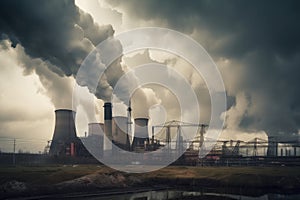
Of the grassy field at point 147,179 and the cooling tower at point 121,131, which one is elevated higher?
the cooling tower at point 121,131

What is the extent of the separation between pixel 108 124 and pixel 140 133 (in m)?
15.7

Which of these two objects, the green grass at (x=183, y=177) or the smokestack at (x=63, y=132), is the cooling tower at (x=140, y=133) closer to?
the smokestack at (x=63, y=132)

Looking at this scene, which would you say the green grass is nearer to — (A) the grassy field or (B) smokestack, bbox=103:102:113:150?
(A) the grassy field

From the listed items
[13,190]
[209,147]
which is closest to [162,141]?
[209,147]

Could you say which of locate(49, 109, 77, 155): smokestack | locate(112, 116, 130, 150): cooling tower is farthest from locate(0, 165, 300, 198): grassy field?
locate(112, 116, 130, 150): cooling tower

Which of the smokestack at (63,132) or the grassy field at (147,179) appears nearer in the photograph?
the grassy field at (147,179)

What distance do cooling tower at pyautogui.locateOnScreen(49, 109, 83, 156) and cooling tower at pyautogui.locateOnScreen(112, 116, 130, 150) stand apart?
33.7 feet

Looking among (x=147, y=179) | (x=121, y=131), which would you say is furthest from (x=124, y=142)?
(x=147, y=179)

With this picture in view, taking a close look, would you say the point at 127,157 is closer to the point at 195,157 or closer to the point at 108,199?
the point at 195,157

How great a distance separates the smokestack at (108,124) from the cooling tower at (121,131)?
4.81 metres

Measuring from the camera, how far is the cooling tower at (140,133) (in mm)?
91750

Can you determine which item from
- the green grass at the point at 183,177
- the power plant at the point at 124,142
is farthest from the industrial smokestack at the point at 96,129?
the green grass at the point at 183,177

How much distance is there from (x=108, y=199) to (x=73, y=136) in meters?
46.1

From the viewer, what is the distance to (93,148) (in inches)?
3364
